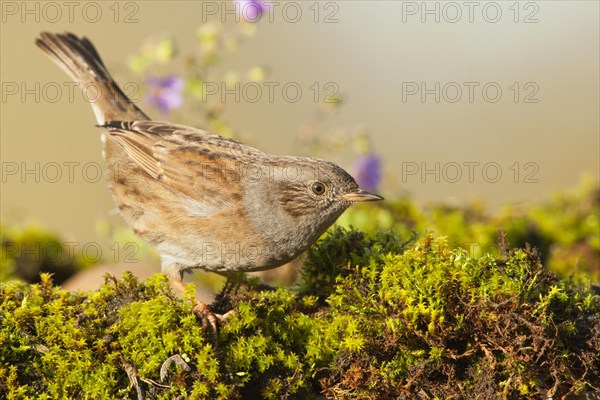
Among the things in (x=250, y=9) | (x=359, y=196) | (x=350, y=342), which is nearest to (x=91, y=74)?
(x=250, y=9)

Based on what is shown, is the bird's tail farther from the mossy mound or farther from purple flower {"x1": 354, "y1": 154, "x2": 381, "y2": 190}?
the mossy mound

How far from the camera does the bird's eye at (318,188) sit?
4734 mm

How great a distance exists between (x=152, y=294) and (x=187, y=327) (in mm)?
442

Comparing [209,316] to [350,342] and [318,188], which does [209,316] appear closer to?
[350,342]

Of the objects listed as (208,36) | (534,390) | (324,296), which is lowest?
(534,390)

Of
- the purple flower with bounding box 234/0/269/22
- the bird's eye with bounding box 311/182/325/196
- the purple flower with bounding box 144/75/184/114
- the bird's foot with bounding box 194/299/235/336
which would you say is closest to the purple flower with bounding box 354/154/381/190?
the purple flower with bounding box 234/0/269/22

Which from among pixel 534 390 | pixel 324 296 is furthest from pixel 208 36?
pixel 534 390

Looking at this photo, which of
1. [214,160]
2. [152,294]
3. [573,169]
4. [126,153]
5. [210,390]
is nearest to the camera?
[210,390]

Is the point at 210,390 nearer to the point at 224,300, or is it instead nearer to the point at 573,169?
the point at 224,300

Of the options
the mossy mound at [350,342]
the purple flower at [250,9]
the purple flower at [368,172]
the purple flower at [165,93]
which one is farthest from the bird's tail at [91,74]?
the mossy mound at [350,342]

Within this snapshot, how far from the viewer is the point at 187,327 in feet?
12.1

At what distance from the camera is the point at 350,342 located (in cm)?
371

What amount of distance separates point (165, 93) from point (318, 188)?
2.60 m

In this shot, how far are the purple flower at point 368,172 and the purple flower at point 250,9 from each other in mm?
1682
